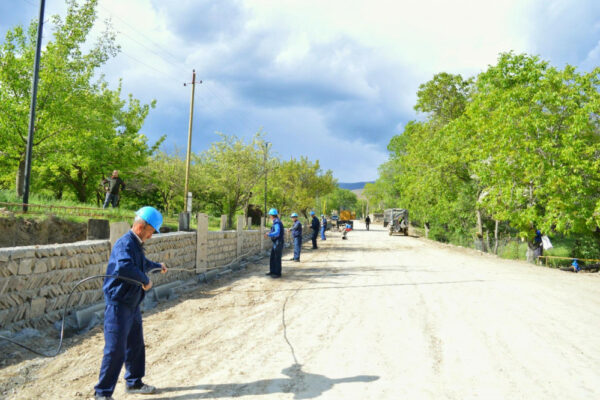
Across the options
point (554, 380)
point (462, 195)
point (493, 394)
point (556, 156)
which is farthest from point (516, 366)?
point (462, 195)

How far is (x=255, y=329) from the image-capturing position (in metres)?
5.82

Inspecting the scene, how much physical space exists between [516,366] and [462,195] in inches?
1069

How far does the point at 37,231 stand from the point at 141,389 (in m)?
9.68

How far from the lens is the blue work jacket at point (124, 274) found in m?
3.39

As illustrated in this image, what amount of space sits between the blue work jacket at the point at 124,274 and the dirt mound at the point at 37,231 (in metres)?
8.92

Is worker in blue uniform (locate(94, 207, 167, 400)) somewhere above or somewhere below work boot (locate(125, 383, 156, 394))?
above

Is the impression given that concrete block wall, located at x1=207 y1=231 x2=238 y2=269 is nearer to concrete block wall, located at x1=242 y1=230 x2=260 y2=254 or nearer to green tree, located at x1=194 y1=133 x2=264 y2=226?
concrete block wall, located at x1=242 y1=230 x2=260 y2=254

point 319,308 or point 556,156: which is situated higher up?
point 556,156

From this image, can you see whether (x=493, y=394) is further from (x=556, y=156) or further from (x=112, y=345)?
(x=556, y=156)

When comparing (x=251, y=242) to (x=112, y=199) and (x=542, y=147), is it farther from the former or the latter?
(x=542, y=147)

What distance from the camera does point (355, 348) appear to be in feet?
16.2

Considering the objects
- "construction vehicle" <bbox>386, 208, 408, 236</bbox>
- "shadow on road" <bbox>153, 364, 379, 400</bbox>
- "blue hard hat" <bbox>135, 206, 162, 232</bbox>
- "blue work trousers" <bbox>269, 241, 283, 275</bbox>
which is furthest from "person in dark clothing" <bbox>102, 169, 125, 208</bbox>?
"construction vehicle" <bbox>386, 208, 408, 236</bbox>

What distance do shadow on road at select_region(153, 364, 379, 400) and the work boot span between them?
86 mm

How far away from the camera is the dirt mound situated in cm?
1021
